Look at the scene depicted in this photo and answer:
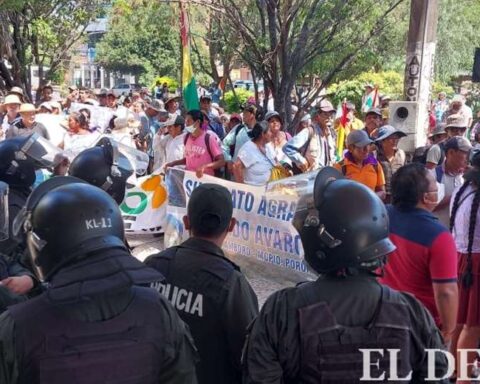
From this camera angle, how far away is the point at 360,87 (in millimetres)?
21797

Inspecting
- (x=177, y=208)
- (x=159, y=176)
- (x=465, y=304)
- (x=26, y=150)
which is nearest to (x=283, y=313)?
(x=26, y=150)

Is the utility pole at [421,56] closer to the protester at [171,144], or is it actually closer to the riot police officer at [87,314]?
the protester at [171,144]

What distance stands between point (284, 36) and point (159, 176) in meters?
4.00

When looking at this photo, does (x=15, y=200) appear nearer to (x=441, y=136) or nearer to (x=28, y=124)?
(x=28, y=124)

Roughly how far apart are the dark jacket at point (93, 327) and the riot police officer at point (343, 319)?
34 centimetres

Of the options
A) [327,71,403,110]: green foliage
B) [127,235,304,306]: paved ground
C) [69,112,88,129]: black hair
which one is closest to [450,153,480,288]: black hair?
[127,235,304,306]: paved ground

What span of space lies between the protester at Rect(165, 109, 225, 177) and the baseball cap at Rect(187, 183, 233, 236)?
4.75 meters

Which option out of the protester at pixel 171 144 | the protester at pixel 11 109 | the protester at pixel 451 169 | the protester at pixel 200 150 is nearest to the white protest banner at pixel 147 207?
the protester at pixel 171 144

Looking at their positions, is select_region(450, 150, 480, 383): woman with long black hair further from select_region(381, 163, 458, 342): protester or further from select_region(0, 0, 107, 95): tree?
select_region(0, 0, 107, 95): tree

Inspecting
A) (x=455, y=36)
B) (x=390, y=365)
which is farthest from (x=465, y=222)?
(x=455, y=36)

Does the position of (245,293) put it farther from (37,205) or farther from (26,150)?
(26,150)

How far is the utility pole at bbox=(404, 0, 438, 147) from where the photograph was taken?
324 inches

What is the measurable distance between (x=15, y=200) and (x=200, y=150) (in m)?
4.37

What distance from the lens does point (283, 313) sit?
2.24 meters
